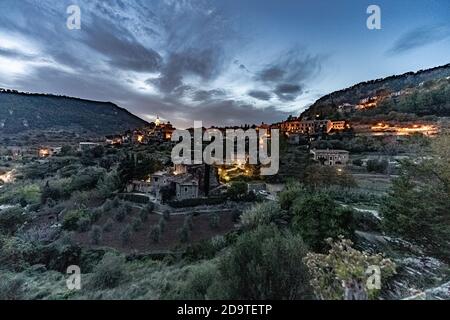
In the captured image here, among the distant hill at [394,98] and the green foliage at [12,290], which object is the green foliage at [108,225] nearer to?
the green foliage at [12,290]

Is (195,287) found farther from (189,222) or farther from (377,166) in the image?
(377,166)

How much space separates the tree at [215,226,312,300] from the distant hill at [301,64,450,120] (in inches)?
435

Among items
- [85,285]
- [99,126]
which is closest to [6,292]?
[85,285]

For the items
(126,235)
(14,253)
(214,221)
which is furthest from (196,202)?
(14,253)

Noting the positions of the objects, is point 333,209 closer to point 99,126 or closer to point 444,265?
point 444,265

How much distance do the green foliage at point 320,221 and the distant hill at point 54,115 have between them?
12.4 m

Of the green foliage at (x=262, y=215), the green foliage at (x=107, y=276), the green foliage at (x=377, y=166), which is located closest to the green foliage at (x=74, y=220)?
the green foliage at (x=107, y=276)

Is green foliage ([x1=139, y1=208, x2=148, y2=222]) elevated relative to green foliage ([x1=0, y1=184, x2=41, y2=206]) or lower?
lower

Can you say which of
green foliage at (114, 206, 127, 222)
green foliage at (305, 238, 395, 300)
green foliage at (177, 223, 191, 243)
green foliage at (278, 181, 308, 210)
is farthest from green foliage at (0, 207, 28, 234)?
green foliage at (305, 238, 395, 300)

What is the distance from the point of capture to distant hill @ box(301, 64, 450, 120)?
1221 centimetres

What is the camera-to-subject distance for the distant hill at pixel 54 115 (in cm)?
1526

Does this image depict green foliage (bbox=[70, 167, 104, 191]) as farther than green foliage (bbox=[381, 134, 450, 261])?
Yes

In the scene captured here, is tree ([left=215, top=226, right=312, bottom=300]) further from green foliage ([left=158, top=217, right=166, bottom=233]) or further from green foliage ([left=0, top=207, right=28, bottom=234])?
green foliage ([left=0, top=207, right=28, bottom=234])
